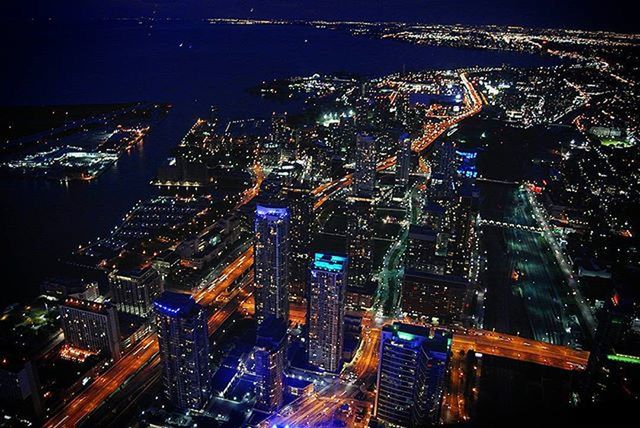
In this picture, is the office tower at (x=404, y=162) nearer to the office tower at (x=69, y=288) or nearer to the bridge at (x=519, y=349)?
the bridge at (x=519, y=349)

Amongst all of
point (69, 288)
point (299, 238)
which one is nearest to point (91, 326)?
point (69, 288)

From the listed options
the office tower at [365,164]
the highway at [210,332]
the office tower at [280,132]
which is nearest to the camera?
the highway at [210,332]

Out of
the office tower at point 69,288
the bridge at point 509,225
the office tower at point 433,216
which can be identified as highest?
the office tower at point 433,216

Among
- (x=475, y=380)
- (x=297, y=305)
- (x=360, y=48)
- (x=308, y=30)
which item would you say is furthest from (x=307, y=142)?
(x=308, y=30)

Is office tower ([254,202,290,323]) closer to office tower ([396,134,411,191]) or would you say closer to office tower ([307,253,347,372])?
office tower ([307,253,347,372])

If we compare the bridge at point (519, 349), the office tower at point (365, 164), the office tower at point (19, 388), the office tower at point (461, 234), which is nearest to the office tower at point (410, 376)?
the bridge at point (519, 349)

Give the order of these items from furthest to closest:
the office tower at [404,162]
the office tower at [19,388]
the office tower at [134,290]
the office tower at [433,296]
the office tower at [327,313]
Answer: the office tower at [404,162]
the office tower at [134,290]
the office tower at [433,296]
the office tower at [327,313]
the office tower at [19,388]
